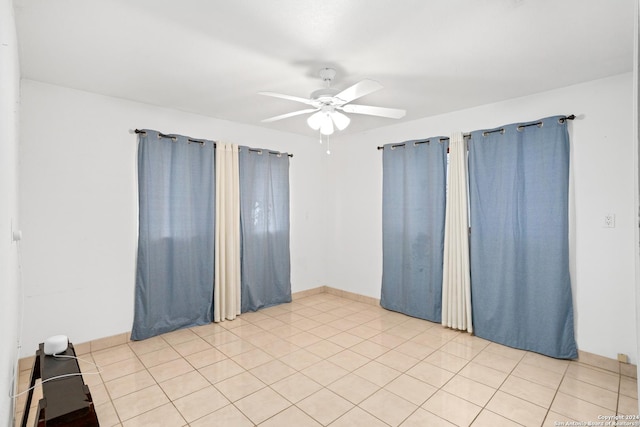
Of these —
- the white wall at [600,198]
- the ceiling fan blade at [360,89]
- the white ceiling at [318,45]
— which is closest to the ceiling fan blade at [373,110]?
the ceiling fan blade at [360,89]

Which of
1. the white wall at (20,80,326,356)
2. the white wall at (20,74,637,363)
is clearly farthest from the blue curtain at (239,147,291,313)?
the white wall at (20,80,326,356)

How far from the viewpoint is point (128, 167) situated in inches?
129

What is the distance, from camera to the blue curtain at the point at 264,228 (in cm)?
417

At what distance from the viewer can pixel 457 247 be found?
11.8ft

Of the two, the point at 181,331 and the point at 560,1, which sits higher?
the point at 560,1

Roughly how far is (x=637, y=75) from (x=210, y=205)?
3682 mm

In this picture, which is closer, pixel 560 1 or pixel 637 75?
pixel 637 75

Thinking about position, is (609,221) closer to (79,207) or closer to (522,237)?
(522,237)

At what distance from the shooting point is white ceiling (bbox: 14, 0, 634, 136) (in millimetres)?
1785

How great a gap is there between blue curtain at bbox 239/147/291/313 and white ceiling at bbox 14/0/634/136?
127 centimetres

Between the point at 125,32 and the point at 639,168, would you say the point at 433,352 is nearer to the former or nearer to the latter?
the point at 639,168

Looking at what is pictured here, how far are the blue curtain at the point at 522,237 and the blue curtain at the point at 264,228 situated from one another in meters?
2.45

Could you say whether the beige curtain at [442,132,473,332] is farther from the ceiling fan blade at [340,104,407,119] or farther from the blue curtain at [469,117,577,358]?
the ceiling fan blade at [340,104,407,119]

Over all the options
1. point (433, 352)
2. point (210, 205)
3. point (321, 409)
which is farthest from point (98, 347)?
point (433, 352)
